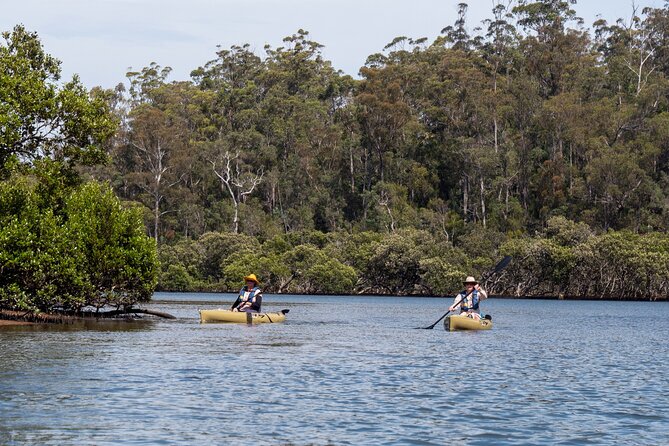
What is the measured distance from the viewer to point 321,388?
878 inches

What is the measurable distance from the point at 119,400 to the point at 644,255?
7545 cm

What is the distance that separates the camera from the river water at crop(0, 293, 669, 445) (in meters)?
16.9

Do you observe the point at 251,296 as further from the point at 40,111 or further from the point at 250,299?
the point at 40,111

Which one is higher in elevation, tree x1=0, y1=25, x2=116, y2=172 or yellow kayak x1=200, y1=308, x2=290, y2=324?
tree x1=0, y1=25, x2=116, y2=172

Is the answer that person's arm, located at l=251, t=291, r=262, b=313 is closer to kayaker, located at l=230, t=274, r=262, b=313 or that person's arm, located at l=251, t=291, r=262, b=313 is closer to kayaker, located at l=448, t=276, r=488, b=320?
kayaker, located at l=230, t=274, r=262, b=313

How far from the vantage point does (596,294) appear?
95875 mm

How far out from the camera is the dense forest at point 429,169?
99062 millimetres

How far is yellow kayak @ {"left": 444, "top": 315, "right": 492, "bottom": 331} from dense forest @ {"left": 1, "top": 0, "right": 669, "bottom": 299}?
50.9 meters

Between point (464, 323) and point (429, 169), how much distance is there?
78908 millimetres

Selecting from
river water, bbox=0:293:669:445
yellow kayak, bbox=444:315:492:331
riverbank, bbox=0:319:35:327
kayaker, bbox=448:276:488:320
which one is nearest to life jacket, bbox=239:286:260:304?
river water, bbox=0:293:669:445

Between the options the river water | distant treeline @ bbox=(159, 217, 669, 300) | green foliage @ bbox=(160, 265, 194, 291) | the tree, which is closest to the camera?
the river water

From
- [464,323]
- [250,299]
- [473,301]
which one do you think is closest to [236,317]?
[250,299]

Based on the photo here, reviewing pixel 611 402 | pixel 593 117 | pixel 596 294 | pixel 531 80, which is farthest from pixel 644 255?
pixel 611 402

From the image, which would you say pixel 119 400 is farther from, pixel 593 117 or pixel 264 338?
pixel 593 117
